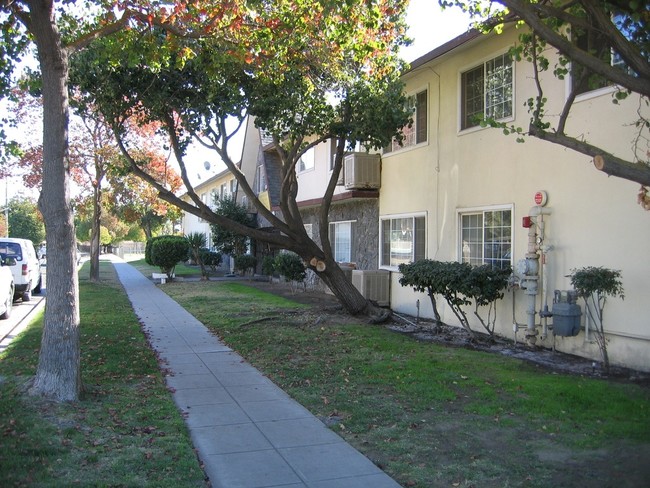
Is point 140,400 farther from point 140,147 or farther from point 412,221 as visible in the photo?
point 140,147

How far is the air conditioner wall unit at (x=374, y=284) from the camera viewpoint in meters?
14.2

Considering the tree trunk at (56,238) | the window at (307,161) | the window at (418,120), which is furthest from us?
the window at (307,161)

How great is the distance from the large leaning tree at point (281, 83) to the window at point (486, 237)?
90.7 inches

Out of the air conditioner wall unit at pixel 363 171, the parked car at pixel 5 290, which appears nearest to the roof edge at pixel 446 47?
the air conditioner wall unit at pixel 363 171

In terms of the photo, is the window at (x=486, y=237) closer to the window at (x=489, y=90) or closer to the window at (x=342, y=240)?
the window at (x=489, y=90)

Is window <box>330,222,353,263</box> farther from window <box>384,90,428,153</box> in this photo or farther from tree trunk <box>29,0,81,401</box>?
tree trunk <box>29,0,81,401</box>

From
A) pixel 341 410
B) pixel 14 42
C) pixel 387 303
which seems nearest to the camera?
pixel 341 410

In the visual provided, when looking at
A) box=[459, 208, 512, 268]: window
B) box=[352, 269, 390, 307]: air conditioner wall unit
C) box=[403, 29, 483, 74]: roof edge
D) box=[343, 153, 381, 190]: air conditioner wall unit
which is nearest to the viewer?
box=[403, 29, 483, 74]: roof edge

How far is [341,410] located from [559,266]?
184 inches

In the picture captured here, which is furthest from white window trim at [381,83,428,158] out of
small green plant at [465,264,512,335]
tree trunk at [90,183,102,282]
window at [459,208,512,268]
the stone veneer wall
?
tree trunk at [90,183,102,282]

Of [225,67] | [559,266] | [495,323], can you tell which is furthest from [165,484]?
[225,67]

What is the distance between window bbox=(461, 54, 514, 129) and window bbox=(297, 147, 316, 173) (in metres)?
8.33

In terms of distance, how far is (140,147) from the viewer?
23.3 m

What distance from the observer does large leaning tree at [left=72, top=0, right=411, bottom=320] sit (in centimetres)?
1002
